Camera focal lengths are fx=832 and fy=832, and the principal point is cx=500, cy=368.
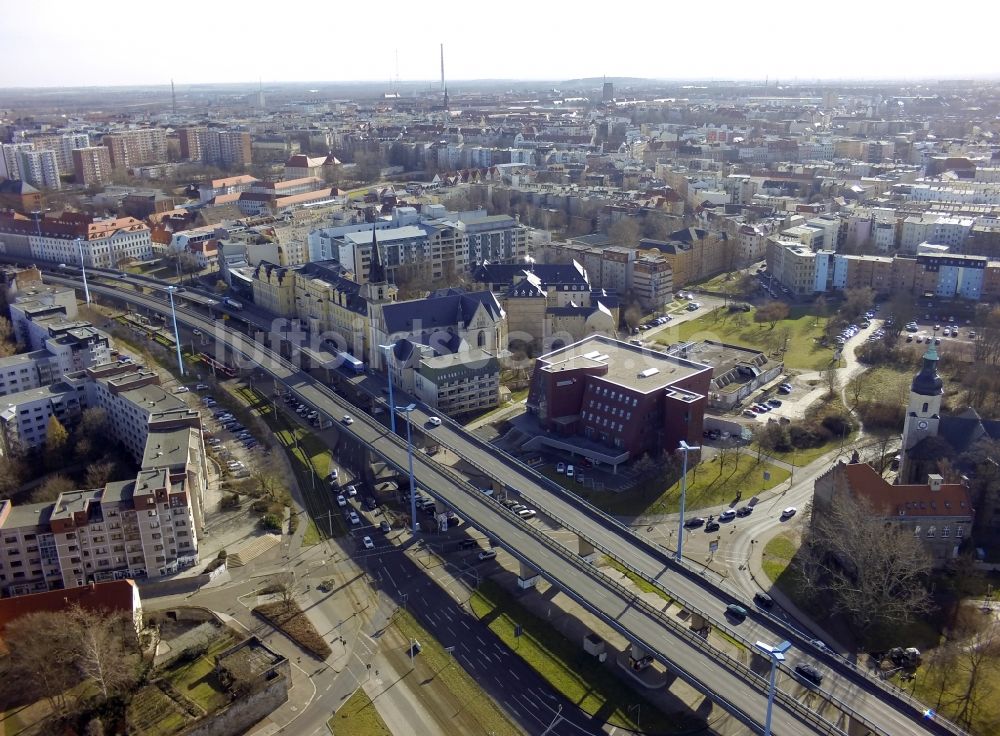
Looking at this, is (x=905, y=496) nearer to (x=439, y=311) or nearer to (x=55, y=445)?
(x=439, y=311)

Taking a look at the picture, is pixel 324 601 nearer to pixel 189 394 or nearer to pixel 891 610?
pixel 891 610

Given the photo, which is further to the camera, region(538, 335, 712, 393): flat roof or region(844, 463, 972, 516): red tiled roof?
region(538, 335, 712, 393): flat roof

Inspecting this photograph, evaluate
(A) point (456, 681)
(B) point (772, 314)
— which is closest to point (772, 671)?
(A) point (456, 681)

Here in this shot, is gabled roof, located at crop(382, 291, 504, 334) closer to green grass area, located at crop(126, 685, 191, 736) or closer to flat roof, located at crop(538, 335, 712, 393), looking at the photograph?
flat roof, located at crop(538, 335, 712, 393)

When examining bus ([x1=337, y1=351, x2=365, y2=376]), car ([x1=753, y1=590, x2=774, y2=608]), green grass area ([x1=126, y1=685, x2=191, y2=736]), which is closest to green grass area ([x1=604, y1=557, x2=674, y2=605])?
car ([x1=753, y1=590, x2=774, y2=608])

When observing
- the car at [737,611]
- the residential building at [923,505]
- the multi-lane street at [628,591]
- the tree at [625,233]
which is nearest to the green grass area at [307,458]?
the multi-lane street at [628,591]

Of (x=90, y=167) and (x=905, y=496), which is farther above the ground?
(x=90, y=167)

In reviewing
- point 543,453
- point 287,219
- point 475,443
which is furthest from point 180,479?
point 287,219
